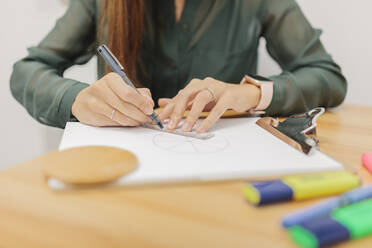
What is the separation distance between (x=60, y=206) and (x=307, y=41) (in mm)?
728

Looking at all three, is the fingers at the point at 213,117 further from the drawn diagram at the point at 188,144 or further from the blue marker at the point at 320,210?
the blue marker at the point at 320,210

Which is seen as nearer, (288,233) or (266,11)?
(288,233)

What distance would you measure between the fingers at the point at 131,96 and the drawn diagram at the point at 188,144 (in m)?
0.05

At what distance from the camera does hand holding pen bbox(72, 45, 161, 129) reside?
523 millimetres

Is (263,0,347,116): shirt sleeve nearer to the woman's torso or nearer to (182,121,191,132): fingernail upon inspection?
the woman's torso

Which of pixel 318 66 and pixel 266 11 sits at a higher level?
pixel 266 11

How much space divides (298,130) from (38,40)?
3.63 feet

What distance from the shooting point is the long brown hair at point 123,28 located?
79 cm

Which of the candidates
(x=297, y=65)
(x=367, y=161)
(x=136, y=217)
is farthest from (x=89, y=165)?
(x=297, y=65)

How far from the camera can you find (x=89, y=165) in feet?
1.18

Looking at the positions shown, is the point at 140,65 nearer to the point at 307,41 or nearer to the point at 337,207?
the point at 307,41

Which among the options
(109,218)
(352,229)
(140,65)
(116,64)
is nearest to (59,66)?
(140,65)

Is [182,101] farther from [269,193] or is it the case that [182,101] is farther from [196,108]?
[269,193]

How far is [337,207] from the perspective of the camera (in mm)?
290
